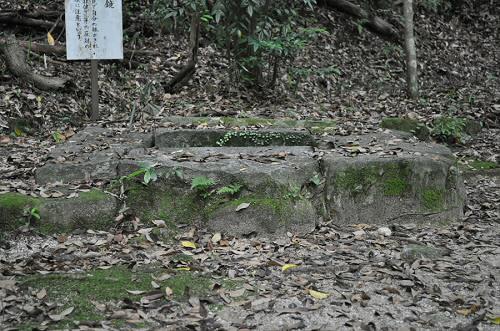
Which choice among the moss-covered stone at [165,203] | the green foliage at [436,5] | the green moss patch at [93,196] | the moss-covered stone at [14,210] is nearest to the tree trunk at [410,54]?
the green foliage at [436,5]

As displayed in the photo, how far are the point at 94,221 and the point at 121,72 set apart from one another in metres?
4.75

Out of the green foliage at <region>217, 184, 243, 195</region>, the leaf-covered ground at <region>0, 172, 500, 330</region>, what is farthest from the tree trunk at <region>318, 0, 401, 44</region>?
the green foliage at <region>217, 184, 243, 195</region>

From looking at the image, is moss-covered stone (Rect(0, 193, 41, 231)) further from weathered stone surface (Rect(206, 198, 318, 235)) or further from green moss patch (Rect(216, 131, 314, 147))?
green moss patch (Rect(216, 131, 314, 147))

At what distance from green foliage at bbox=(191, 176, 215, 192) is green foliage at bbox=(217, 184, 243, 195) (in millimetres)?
94

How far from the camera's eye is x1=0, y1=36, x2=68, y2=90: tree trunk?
7.41 meters

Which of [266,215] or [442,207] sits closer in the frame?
[266,215]

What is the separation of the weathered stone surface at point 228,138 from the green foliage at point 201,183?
1173 mm

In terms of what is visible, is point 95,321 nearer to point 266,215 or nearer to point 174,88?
point 266,215

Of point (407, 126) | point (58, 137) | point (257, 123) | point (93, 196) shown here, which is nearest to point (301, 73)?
point (407, 126)

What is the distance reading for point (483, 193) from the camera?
5863 mm

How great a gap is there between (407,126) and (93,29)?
4.17 meters

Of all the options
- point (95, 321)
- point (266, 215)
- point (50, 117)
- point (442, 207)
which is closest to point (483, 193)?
point (442, 207)

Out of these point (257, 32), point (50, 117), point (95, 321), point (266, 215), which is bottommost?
point (95, 321)

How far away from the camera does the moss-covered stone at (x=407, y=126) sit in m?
7.33
